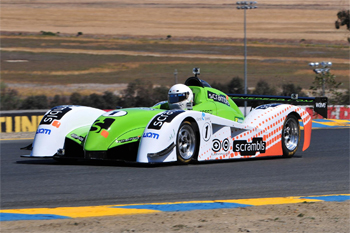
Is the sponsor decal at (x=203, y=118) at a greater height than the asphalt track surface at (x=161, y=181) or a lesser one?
greater

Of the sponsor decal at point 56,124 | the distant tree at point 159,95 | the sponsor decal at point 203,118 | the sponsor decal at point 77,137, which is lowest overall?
the sponsor decal at point 77,137

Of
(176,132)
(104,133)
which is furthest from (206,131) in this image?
(104,133)

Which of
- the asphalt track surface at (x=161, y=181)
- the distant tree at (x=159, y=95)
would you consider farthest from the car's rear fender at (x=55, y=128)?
the distant tree at (x=159, y=95)

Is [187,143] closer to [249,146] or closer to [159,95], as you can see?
[249,146]

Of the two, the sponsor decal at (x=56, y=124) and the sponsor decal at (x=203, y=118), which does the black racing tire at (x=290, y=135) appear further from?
the sponsor decal at (x=56, y=124)

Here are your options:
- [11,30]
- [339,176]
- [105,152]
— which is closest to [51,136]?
[105,152]

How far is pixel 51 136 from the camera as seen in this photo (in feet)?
32.7

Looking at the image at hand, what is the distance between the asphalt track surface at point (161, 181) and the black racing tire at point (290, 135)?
18.4 inches

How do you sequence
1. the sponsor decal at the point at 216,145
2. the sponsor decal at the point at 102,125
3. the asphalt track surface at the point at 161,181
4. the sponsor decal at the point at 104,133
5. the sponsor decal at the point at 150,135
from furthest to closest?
1. the sponsor decal at the point at 216,145
2. the sponsor decal at the point at 102,125
3. the sponsor decal at the point at 104,133
4. the sponsor decal at the point at 150,135
5. the asphalt track surface at the point at 161,181

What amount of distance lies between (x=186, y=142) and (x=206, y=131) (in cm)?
45

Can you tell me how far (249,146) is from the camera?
10555 millimetres

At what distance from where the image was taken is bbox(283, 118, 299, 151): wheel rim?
11.5 metres

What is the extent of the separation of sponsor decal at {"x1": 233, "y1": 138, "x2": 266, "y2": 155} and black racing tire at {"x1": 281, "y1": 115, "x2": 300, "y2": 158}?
74cm

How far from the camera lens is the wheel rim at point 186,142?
9.45 m
